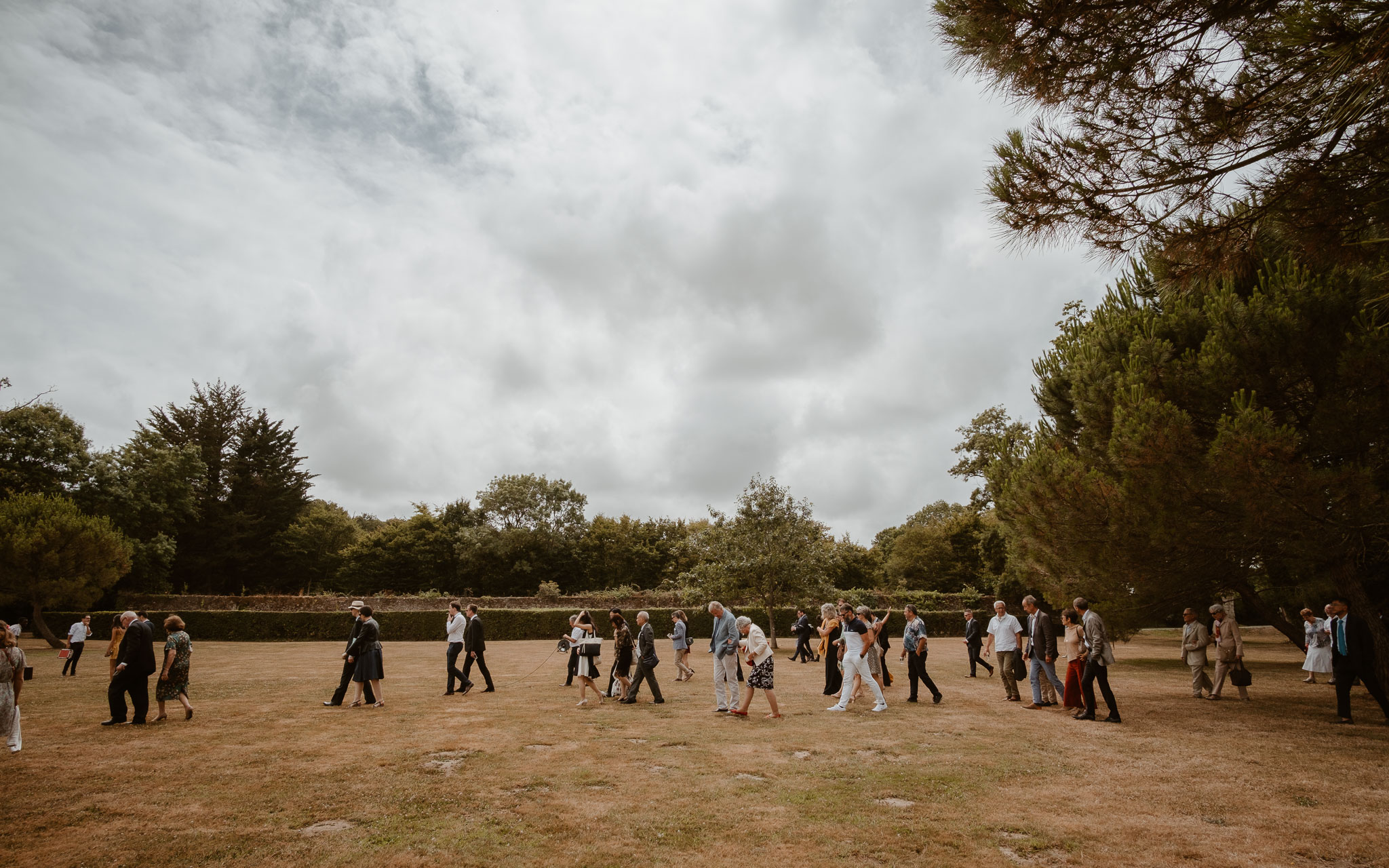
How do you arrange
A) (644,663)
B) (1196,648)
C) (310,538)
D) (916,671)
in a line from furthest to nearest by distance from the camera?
(310,538) → (1196,648) → (916,671) → (644,663)

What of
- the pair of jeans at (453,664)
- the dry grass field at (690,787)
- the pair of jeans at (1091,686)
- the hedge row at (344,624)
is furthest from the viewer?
the hedge row at (344,624)

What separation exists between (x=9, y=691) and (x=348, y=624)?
27793 millimetres

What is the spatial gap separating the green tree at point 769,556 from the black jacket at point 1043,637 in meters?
14.8

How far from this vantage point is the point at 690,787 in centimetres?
640

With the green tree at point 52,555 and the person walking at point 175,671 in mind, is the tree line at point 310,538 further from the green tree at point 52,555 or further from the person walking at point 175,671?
the person walking at point 175,671

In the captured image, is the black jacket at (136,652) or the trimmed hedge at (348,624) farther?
the trimmed hedge at (348,624)

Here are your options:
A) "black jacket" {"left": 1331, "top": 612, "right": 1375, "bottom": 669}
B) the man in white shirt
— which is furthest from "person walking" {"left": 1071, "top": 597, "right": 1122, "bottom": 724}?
"black jacket" {"left": 1331, "top": 612, "right": 1375, "bottom": 669}

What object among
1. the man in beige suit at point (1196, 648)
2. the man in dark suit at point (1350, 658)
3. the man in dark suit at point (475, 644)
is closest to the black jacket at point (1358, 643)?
the man in dark suit at point (1350, 658)

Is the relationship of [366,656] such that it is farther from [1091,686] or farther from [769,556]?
[769,556]

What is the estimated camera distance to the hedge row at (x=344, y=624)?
107 feet

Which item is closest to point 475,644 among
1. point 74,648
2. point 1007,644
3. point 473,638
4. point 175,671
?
point 473,638

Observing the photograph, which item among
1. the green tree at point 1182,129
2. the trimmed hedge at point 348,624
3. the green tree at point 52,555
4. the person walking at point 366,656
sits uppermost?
the green tree at point 1182,129

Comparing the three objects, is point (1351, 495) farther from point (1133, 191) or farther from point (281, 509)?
point (281, 509)

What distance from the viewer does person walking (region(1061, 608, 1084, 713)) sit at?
34.9 feet
